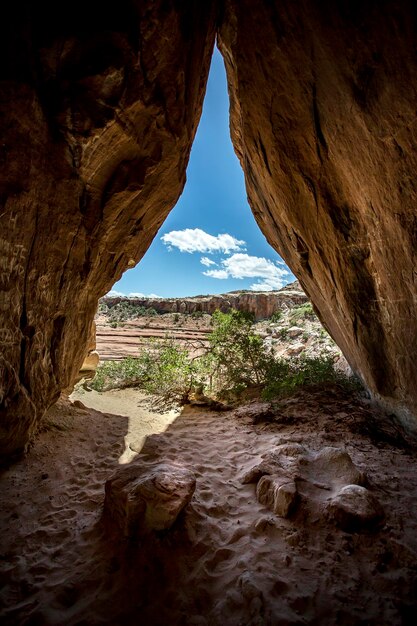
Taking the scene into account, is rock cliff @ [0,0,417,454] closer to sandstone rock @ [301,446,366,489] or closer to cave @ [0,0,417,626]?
cave @ [0,0,417,626]

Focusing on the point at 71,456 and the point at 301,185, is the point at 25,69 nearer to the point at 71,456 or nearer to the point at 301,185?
the point at 301,185

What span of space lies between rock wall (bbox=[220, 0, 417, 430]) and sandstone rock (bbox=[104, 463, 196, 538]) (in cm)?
437

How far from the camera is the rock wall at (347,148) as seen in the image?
138 inches

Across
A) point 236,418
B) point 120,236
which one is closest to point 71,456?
point 236,418

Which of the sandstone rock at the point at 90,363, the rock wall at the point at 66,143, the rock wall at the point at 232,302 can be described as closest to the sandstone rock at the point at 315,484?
the rock wall at the point at 66,143

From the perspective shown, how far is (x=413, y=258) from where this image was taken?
12.9ft

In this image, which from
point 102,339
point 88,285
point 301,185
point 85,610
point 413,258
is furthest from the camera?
point 102,339

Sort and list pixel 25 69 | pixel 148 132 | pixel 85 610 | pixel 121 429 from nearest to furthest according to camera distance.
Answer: pixel 85 610
pixel 25 69
pixel 148 132
pixel 121 429

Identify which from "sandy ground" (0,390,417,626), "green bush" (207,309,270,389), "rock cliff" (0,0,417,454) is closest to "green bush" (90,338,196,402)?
"green bush" (207,309,270,389)

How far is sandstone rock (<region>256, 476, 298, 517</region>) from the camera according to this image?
3430mm

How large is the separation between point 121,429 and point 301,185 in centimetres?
718

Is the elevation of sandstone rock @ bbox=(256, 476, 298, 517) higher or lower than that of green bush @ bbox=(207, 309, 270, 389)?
lower

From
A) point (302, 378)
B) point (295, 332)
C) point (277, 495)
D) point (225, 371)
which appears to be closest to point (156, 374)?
point (225, 371)

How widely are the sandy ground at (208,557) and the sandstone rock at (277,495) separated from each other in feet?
0.32
